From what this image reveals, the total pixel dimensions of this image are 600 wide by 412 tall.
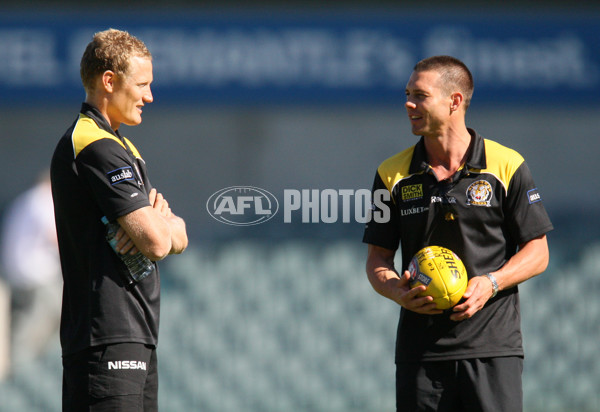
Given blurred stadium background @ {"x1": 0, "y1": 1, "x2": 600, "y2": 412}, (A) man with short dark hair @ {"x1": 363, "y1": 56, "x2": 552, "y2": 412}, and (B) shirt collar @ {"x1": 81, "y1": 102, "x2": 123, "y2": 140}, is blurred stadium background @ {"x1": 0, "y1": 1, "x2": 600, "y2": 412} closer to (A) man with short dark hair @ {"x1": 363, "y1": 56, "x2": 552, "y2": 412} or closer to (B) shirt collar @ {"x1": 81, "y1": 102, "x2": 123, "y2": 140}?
(A) man with short dark hair @ {"x1": 363, "y1": 56, "x2": 552, "y2": 412}

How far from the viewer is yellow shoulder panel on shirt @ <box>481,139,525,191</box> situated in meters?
3.33

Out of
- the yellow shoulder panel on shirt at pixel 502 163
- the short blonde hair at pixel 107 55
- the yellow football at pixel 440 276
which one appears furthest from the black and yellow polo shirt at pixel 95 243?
the yellow shoulder panel on shirt at pixel 502 163

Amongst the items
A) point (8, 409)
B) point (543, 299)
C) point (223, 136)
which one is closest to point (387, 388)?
point (543, 299)

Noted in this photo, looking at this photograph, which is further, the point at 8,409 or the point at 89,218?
the point at 8,409

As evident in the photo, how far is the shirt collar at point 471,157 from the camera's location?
337cm

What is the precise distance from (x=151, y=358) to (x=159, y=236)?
461mm

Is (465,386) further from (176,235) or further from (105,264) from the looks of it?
(105,264)

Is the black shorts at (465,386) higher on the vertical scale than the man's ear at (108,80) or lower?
lower

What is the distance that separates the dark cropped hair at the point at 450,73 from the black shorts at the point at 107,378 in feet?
5.53

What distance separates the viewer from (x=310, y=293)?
6.13 meters

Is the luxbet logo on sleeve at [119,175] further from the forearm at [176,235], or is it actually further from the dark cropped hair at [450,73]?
the dark cropped hair at [450,73]

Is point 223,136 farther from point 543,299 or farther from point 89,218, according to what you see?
point 89,218

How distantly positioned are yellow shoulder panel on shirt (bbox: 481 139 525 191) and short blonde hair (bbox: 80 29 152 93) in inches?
58.6

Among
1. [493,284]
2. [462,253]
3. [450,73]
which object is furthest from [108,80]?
[493,284]
